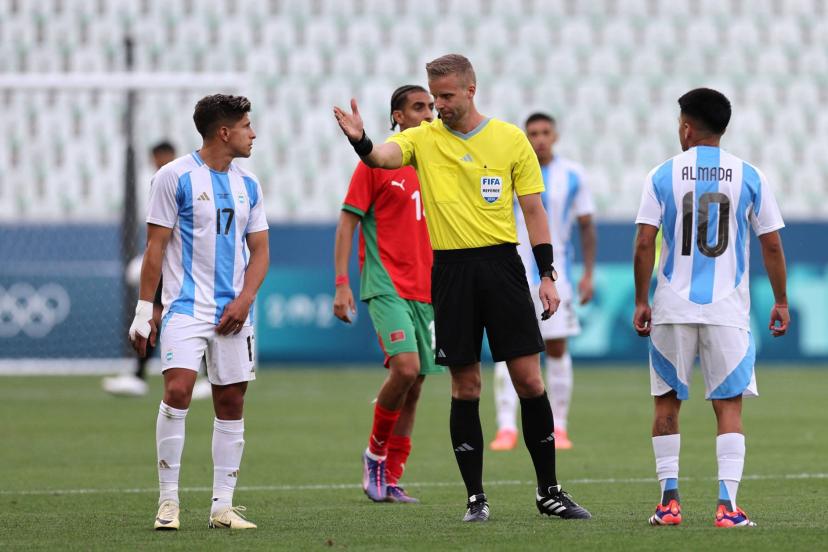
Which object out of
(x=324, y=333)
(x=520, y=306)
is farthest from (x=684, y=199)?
(x=324, y=333)

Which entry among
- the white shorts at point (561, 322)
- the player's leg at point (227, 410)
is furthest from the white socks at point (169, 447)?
the white shorts at point (561, 322)

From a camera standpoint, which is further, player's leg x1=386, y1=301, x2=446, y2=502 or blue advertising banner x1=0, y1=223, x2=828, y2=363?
blue advertising banner x1=0, y1=223, x2=828, y2=363

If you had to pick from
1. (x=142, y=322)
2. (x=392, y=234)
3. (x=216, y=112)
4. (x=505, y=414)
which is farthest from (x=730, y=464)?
(x=505, y=414)

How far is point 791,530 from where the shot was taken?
5.88m

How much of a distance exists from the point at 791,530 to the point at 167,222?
291 centimetres

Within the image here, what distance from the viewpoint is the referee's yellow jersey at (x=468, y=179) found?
6375mm

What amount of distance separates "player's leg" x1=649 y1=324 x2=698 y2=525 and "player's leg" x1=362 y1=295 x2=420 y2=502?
1.70 metres

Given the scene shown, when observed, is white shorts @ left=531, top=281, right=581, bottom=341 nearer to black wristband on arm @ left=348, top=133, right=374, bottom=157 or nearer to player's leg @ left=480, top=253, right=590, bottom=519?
player's leg @ left=480, top=253, right=590, bottom=519

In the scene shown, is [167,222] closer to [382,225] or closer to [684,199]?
[382,225]

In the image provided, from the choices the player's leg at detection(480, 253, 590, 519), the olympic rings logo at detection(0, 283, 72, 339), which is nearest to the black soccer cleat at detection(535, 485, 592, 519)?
the player's leg at detection(480, 253, 590, 519)

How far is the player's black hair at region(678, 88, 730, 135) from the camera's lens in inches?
239

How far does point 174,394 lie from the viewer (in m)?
6.23

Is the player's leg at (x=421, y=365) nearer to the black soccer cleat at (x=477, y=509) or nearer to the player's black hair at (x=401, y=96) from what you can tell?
the player's black hair at (x=401, y=96)

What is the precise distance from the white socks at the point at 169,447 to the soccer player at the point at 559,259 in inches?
170
